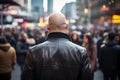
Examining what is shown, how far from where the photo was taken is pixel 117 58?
10789 millimetres

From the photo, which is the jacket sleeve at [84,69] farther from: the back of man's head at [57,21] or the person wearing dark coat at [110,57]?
the person wearing dark coat at [110,57]

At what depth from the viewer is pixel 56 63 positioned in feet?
14.9

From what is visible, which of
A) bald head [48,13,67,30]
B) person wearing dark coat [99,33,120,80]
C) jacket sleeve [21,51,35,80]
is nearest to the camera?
jacket sleeve [21,51,35,80]

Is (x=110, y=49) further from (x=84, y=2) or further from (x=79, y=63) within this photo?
(x=84, y=2)

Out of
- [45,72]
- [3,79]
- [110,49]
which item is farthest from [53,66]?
[110,49]

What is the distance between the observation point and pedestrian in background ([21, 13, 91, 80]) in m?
4.52

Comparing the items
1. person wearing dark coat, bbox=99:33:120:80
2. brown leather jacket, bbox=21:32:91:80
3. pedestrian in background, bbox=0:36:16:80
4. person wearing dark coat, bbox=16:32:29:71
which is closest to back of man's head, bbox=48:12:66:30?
brown leather jacket, bbox=21:32:91:80

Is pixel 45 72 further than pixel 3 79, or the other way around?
pixel 3 79

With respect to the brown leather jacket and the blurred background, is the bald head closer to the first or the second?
the brown leather jacket

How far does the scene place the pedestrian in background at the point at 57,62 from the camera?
4.52 meters

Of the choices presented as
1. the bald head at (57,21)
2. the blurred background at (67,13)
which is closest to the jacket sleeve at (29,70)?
the bald head at (57,21)

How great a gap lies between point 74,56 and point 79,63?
0.33ft

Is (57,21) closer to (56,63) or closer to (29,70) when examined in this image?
(56,63)

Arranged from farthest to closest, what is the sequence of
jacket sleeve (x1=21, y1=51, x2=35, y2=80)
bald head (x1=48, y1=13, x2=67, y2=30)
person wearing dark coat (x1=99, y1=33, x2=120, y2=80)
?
1. person wearing dark coat (x1=99, y1=33, x2=120, y2=80)
2. bald head (x1=48, y1=13, x2=67, y2=30)
3. jacket sleeve (x1=21, y1=51, x2=35, y2=80)
